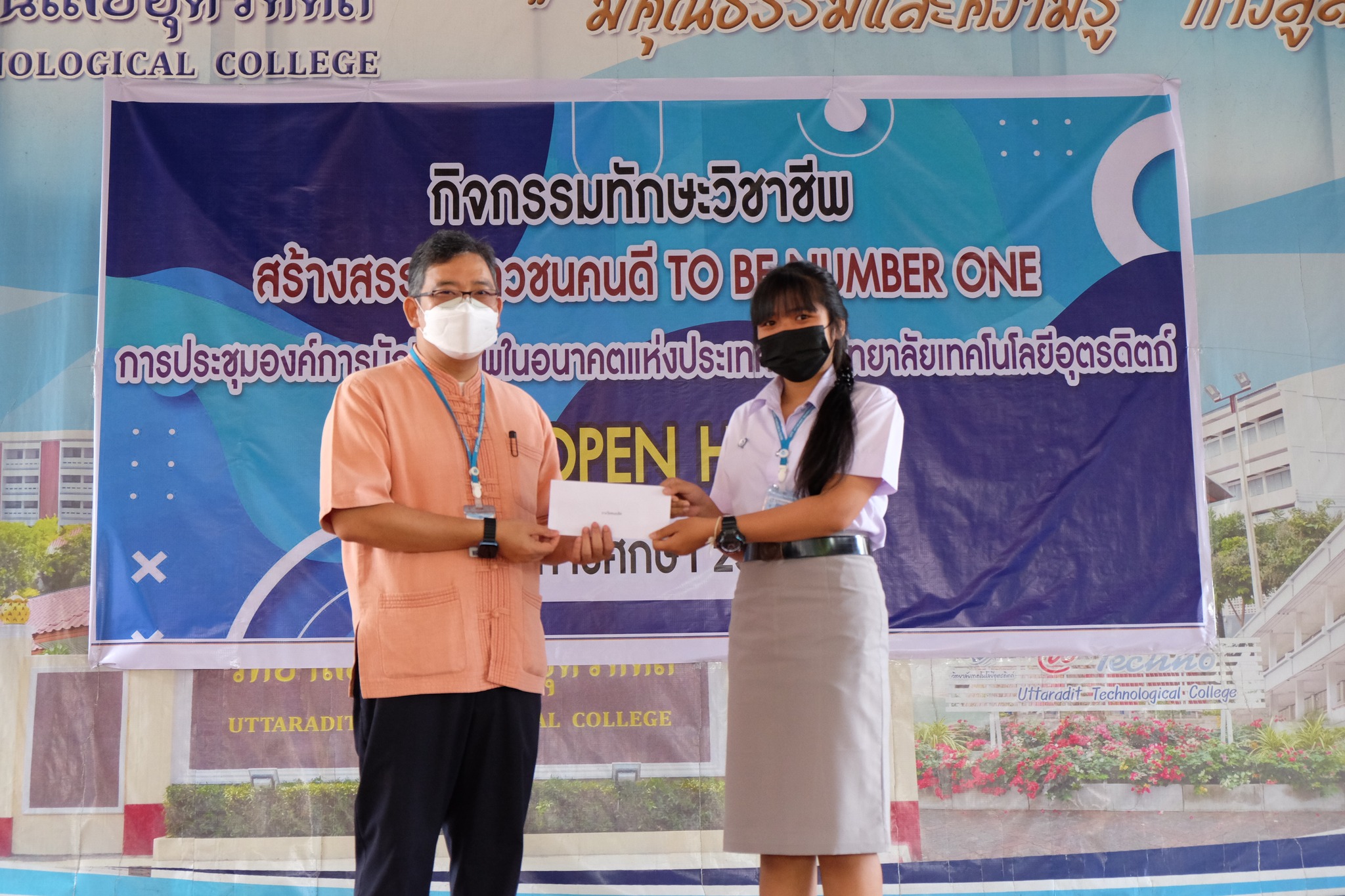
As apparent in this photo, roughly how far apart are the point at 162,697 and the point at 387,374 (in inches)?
73.1

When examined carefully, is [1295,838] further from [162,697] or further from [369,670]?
[162,697]

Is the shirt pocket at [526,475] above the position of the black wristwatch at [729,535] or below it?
above

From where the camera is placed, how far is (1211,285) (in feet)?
11.8

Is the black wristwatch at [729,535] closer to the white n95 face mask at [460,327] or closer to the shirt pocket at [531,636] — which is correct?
the shirt pocket at [531,636]

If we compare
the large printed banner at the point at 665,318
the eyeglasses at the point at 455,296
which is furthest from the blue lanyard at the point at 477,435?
the large printed banner at the point at 665,318

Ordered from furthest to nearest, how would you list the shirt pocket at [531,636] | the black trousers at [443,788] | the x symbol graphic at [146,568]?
the x symbol graphic at [146,568], the shirt pocket at [531,636], the black trousers at [443,788]

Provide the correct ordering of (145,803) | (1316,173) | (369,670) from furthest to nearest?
1. (1316,173)
2. (145,803)
3. (369,670)

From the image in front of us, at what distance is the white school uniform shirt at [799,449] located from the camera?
2.21m

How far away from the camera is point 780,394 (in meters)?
2.40

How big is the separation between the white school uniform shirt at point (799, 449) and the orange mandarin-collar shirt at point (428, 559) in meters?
0.47

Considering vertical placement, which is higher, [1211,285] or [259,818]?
[1211,285]

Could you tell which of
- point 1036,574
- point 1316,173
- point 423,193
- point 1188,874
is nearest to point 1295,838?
point 1188,874

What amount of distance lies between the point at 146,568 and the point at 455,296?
6.01 feet

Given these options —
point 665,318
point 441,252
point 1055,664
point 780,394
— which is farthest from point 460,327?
point 1055,664
